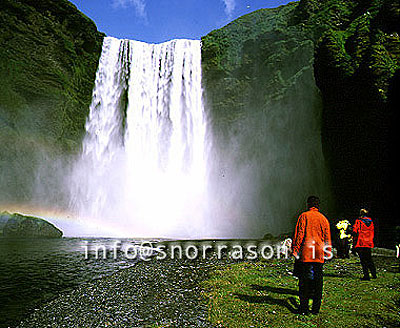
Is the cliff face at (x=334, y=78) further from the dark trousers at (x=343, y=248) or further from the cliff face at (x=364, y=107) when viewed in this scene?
the dark trousers at (x=343, y=248)

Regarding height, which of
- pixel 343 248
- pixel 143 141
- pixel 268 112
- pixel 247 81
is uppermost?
pixel 247 81

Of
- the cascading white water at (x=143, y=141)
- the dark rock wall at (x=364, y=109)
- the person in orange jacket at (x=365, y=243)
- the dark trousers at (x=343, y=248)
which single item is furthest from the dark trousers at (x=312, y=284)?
the cascading white water at (x=143, y=141)

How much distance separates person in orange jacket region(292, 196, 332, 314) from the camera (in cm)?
532

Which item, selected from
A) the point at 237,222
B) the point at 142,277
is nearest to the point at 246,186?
the point at 237,222

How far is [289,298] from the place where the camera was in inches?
247

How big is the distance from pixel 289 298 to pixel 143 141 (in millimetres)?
28579

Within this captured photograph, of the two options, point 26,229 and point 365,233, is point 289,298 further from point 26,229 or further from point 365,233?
point 26,229

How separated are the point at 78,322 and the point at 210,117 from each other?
29827 mm

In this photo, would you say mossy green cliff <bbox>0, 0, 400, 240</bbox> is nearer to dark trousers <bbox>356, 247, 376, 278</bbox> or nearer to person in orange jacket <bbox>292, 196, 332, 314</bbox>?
dark trousers <bbox>356, 247, 376, 278</bbox>

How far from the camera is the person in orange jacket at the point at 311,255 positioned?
17.5ft

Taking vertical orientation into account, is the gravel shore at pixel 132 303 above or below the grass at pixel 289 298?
below

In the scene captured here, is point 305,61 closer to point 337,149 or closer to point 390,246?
point 337,149

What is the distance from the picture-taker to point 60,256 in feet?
41.3

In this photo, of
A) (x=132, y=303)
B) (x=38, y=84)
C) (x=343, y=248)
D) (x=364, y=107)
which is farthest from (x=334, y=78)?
(x=38, y=84)
